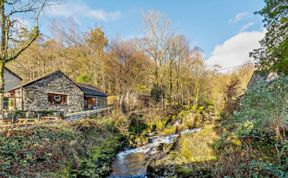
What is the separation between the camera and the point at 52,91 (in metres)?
22.8

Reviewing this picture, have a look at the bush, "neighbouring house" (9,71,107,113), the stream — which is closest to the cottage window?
"neighbouring house" (9,71,107,113)

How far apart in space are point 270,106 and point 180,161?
4.79 meters

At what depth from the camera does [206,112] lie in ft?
81.3

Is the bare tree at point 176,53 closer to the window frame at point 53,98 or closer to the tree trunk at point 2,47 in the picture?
the window frame at point 53,98

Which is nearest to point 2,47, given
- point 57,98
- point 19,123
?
point 19,123

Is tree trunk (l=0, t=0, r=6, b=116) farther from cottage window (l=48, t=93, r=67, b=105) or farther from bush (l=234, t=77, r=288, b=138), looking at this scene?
bush (l=234, t=77, r=288, b=138)

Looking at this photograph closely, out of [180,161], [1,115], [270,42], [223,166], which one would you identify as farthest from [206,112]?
[1,115]

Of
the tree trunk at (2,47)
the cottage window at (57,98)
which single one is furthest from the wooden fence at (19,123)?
the cottage window at (57,98)

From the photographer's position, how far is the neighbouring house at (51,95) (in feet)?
68.7

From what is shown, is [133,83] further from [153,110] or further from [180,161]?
[180,161]

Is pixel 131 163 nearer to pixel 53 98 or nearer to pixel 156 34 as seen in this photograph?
pixel 53 98

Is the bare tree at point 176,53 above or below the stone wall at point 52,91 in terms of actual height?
above

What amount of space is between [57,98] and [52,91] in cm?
108

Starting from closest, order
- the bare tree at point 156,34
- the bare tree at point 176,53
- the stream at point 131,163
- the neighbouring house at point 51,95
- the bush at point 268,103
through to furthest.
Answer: the bush at point 268,103
the stream at point 131,163
the neighbouring house at point 51,95
the bare tree at point 156,34
the bare tree at point 176,53
